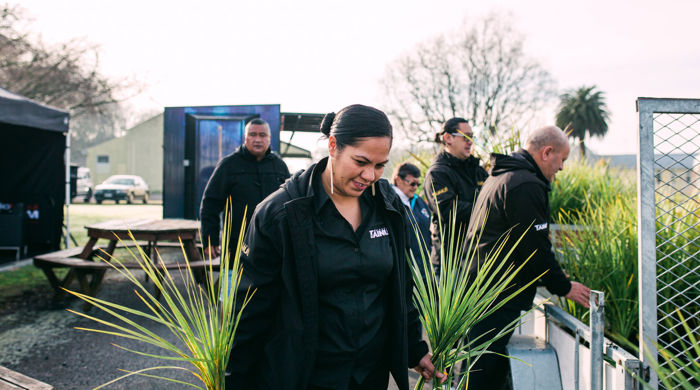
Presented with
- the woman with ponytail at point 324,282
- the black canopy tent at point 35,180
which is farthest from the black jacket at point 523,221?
the black canopy tent at point 35,180

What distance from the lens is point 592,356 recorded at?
6.82 ft

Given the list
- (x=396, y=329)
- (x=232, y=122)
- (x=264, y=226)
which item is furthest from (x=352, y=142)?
(x=232, y=122)

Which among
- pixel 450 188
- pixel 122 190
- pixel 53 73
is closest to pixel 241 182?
pixel 450 188

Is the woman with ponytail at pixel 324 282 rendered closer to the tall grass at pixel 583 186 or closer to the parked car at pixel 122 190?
the tall grass at pixel 583 186

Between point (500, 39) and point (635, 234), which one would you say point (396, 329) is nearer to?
point (635, 234)

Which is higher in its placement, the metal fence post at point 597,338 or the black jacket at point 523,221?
the black jacket at point 523,221

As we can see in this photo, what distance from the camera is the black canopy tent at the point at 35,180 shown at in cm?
838

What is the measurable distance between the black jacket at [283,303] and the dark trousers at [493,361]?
1135 millimetres

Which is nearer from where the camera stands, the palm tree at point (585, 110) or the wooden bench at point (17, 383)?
the wooden bench at point (17, 383)

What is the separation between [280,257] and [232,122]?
25.6 feet

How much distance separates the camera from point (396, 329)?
1764 mm

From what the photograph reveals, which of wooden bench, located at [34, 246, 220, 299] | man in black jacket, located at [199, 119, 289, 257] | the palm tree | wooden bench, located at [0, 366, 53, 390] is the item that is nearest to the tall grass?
man in black jacket, located at [199, 119, 289, 257]

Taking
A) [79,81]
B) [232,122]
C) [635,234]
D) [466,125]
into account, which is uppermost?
[79,81]

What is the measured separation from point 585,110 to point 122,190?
157ft
